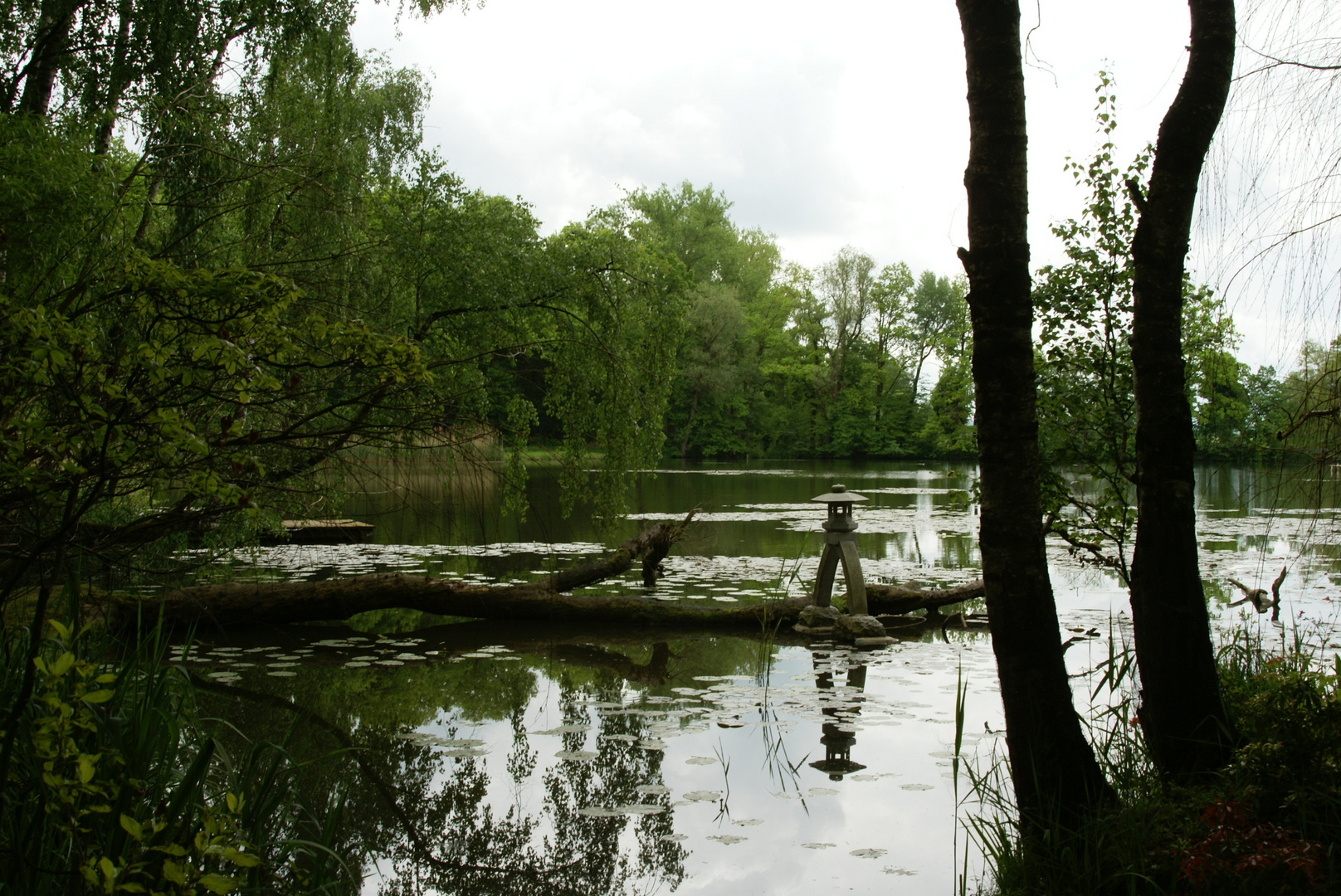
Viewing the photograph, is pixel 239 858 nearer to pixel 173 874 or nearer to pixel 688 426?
pixel 173 874

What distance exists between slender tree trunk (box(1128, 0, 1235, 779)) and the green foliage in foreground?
0.58 feet

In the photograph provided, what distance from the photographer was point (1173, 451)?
11.9 feet

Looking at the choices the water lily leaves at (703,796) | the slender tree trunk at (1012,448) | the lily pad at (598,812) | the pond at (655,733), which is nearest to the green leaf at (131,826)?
the pond at (655,733)

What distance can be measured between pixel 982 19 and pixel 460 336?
27.8 feet

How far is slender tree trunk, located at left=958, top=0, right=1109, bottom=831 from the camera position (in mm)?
3389

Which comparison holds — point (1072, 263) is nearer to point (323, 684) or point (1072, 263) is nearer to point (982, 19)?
point (982, 19)

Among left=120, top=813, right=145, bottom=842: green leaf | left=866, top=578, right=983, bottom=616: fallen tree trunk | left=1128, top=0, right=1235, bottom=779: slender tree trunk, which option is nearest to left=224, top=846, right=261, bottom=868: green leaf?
left=120, top=813, right=145, bottom=842: green leaf

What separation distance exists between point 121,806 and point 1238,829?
3.19 m

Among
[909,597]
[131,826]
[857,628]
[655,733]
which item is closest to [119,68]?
[655,733]

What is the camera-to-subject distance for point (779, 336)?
56.4m

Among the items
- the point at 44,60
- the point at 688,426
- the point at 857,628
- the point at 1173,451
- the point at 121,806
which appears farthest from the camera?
the point at 688,426

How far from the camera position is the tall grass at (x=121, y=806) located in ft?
6.48

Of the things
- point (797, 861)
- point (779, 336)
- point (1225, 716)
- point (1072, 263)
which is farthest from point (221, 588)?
point (779, 336)

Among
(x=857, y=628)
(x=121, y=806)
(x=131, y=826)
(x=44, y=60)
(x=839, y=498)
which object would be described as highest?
(x=44, y=60)
